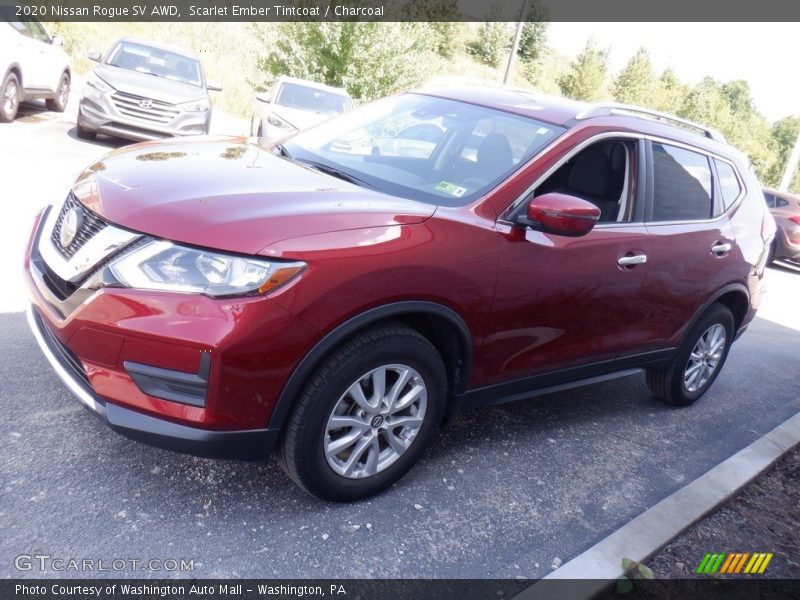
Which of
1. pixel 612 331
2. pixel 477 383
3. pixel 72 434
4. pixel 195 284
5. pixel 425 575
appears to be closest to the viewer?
pixel 195 284

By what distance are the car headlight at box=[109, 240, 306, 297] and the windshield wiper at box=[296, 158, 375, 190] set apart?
92 centimetres

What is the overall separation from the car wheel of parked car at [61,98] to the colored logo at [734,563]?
13.2 m

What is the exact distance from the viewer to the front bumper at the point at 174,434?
2555 mm

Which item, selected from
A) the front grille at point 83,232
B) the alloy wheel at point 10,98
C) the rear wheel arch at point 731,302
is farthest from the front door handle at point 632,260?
the alloy wheel at point 10,98

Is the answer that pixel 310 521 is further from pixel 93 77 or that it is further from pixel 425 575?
pixel 93 77

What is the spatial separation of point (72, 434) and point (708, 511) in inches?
122

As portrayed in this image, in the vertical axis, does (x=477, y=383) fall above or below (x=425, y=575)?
above

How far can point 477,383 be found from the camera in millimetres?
3385

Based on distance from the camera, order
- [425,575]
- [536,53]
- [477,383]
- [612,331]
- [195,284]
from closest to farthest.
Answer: [195,284]
[425,575]
[477,383]
[612,331]
[536,53]

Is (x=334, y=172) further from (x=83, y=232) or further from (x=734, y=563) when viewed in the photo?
(x=734, y=563)

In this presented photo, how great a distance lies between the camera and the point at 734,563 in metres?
3.21

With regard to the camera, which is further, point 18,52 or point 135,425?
point 18,52

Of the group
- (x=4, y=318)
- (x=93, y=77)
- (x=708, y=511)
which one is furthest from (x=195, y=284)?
(x=93, y=77)

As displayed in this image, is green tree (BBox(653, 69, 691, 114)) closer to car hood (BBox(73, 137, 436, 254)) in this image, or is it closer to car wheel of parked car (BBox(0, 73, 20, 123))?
car wheel of parked car (BBox(0, 73, 20, 123))
